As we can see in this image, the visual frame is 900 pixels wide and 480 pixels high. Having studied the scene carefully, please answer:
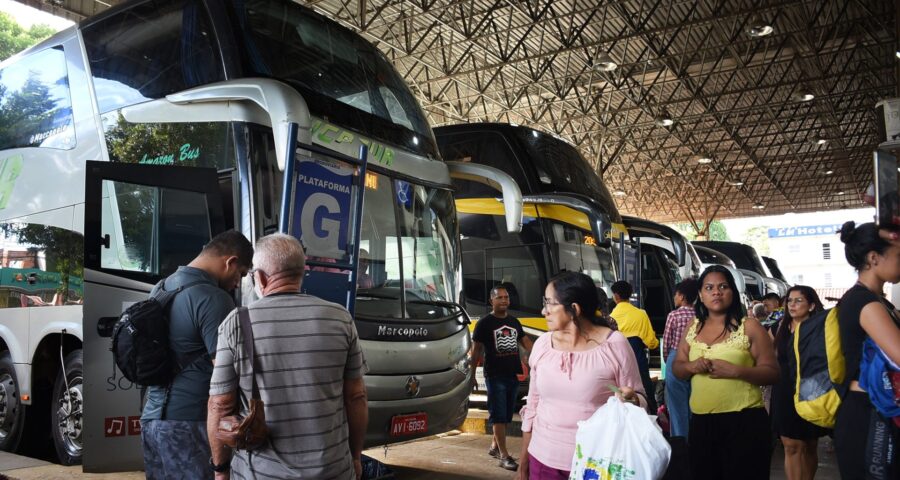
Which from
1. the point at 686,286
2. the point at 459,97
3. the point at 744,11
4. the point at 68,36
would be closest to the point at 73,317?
the point at 68,36

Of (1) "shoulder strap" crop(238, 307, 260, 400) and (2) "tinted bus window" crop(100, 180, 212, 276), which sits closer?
(1) "shoulder strap" crop(238, 307, 260, 400)

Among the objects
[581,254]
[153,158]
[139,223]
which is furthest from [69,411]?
[581,254]

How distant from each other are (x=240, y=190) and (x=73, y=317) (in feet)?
6.19

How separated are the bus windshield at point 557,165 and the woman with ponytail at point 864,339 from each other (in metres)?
6.55

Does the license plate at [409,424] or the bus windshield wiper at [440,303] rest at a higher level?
the bus windshield wiper at [440,303]

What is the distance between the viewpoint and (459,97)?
75.2 ft

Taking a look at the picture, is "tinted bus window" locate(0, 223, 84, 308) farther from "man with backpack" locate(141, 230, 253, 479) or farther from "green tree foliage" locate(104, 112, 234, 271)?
"man with backpack" locate(141, 230, 253, 479)

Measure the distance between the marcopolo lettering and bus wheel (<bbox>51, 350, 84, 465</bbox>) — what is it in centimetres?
212

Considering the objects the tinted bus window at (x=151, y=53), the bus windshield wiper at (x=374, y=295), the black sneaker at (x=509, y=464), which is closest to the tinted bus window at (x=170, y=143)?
the tinted bus window at (x=151, y=53)

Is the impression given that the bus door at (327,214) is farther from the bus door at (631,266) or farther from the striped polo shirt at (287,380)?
the bus door at (631,266)

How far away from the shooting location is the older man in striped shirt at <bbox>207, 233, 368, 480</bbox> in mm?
2438

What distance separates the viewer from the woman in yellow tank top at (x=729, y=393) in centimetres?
379

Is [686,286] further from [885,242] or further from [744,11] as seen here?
[744,11]

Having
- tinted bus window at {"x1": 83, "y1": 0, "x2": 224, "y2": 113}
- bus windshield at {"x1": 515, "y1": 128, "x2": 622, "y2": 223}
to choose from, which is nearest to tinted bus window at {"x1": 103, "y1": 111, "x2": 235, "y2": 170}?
tinted bus window at {"x1": 83, "y1": 0, "x2": 224, "y2": 113}
